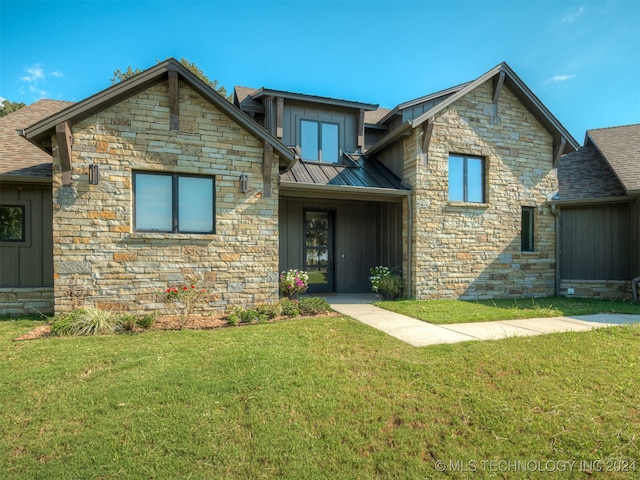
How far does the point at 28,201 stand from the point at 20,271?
1.62m

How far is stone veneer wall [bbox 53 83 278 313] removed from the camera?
6.54 meters

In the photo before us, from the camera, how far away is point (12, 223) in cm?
751

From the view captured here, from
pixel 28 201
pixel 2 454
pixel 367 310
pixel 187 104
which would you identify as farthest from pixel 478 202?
pixel 28 201

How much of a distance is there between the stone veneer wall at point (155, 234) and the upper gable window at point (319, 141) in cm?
308

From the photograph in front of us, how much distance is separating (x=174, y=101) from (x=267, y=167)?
2364mm

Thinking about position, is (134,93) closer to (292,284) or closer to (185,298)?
(185,298)

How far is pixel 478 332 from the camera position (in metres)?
5.71

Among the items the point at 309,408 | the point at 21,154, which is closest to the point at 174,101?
the point at 21,154

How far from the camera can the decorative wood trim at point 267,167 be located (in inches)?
293

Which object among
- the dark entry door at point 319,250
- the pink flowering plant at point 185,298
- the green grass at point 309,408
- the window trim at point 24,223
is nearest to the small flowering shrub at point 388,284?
the dark entry door at point 319,250

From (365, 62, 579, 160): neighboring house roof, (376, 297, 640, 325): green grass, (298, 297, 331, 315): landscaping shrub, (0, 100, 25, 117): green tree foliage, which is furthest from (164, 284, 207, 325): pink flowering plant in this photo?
(0, 100, 25, 117): green tree foliage

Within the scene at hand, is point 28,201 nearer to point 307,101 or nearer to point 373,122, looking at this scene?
point 307,101

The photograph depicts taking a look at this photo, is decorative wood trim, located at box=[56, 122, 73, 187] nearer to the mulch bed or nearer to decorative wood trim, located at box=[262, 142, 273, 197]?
the mulch bed

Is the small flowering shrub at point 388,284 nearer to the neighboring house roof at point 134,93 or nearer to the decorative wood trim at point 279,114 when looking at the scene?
the neighboring house roof at point 134,93
